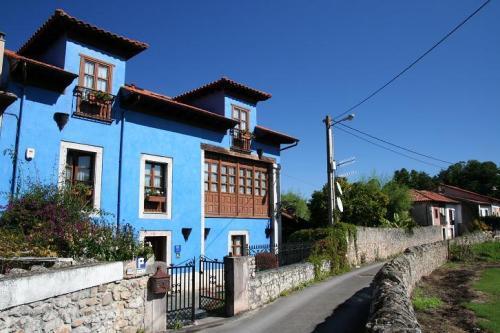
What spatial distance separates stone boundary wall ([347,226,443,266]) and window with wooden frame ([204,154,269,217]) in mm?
4997

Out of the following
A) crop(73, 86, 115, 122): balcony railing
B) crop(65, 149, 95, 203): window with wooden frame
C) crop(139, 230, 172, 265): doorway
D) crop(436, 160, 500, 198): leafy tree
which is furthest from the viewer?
crop(436, 160, 500, 198): leafy tree

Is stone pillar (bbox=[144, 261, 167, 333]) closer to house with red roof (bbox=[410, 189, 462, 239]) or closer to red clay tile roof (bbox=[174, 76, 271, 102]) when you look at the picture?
red clay tile roof (bbox=[174, 76, 271, 102])

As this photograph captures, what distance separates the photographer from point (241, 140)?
20250mm

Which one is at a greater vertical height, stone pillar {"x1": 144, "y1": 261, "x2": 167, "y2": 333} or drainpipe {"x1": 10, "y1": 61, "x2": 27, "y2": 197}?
drainpipe {"x1": 10, "y1": 61, "x2": 27, "y2": 197}

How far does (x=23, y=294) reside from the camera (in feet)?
17.4

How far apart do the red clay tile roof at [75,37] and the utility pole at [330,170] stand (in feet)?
35.3

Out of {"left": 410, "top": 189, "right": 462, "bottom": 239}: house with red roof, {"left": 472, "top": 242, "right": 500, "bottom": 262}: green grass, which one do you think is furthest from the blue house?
{"left": 410, "top": 189, "right": 462, "bottom": 239}: house with red roof

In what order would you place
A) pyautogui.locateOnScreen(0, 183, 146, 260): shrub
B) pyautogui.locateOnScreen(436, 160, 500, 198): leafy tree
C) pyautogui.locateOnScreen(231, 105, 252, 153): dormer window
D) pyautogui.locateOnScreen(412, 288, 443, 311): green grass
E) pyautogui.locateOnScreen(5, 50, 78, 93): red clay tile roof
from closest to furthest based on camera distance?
pyautogui.locateOnScreen(0, 183, 146, 260): shrub → pyautogui.locateOnScreen(5, 50, 78, 93): red clay tile roof → pyautogui.locateOnScreen(412, 288, 443, 311): green grass → pyautogui.locateOnScreen(231, 105, 252, 153): dormer window → pyautogui.locateOnScreen(436, 160, 500, 198): leafy tree

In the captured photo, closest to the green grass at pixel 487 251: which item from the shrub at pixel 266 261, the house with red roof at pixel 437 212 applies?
the house with red roof at pixel 437 212

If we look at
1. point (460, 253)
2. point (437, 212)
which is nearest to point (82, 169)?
point (460, 253)

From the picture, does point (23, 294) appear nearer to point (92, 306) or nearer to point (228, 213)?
point (92, 306)

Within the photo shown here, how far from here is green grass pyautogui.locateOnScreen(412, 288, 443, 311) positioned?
12656mm

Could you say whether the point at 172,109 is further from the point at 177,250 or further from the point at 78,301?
the point at 78,301

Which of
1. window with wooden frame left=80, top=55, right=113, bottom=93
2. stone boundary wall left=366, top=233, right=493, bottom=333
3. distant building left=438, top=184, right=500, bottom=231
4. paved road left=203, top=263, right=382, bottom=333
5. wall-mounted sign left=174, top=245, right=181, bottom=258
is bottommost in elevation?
paved road left=203, top=263, right=382, bottom=333
